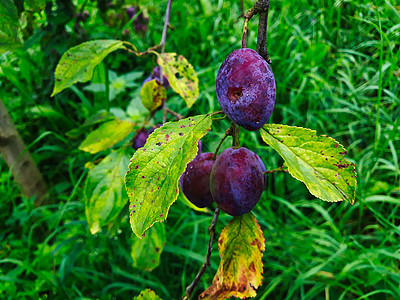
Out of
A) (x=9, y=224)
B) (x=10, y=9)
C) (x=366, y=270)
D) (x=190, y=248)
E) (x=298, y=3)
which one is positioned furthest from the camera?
(x=298, y=3)

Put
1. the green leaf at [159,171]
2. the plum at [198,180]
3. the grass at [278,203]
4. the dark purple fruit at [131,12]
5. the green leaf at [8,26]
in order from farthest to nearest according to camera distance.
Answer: the dark purple fruit at [131,12]
the grass at [278,203]
the green leaf at [8,26]
the plum at [198,180]
the green leaf at [159,171]

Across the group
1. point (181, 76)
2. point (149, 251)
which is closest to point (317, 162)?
point (181, 76)

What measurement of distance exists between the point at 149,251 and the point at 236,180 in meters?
0.60

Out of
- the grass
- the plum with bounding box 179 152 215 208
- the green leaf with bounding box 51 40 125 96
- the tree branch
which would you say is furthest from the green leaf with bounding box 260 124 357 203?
the tree branch

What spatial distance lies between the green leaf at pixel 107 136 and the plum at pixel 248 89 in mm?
525

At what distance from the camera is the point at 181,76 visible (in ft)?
2.55

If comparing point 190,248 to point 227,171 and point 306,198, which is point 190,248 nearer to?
point 306,198

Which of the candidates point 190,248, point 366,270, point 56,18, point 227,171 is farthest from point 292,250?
point 56,18

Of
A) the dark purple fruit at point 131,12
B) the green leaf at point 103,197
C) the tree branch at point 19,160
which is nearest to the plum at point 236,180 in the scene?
the green leaf at point 103,197

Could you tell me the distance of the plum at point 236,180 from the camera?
0.47 metres

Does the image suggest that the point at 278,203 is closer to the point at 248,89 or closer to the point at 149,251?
the point at 149,251

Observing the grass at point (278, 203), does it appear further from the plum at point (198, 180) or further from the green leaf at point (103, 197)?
the plum at point (198, 180)

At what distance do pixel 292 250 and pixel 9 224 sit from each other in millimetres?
1313

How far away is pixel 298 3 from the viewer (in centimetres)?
197
